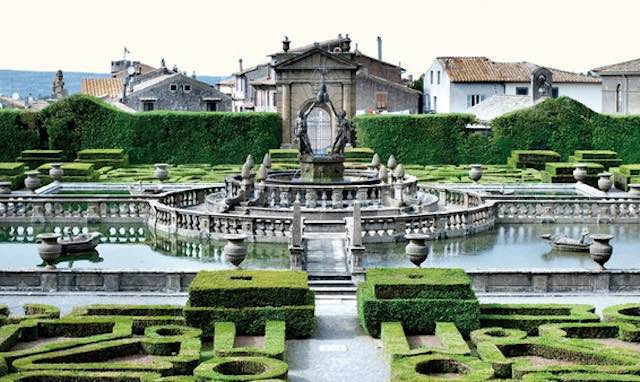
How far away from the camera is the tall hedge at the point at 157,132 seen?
63.9 m

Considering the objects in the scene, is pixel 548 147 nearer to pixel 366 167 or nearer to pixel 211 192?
pixel 366 167

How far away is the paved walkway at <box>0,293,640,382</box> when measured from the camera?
2039 centimetres

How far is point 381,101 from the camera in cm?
8462

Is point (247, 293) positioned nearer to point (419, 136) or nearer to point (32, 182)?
point (32, 182)

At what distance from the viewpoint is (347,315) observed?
2491 centimetres

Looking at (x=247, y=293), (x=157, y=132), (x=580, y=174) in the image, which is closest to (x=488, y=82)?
(x=157, y=132)

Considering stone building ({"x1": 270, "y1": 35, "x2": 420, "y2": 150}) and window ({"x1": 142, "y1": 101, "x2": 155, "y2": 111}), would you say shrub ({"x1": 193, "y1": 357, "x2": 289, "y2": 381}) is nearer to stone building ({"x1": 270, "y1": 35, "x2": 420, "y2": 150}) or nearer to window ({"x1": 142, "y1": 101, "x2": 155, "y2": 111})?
stone building ({"x1": 270, "y1": 35, "x2": 420, "y2": 150})

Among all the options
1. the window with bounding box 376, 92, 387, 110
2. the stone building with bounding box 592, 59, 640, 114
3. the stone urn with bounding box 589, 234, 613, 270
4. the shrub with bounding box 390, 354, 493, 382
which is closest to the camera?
the shrub with bounding box 390, 354, 493, 382

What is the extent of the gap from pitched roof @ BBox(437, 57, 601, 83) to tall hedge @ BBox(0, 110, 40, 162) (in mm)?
36394

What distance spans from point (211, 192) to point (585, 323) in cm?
2502

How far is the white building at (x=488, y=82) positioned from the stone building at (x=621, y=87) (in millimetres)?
8046

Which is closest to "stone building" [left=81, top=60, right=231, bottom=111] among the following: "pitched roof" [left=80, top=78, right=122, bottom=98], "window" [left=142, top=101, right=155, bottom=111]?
"window" [left=142, top=101, right=155, bottom=111]

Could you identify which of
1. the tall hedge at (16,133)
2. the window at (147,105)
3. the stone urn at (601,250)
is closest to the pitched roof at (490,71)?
the window at (147,105)

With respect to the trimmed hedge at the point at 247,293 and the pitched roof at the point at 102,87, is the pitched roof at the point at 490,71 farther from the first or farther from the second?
the trimmed hedge at the point at 247,293
